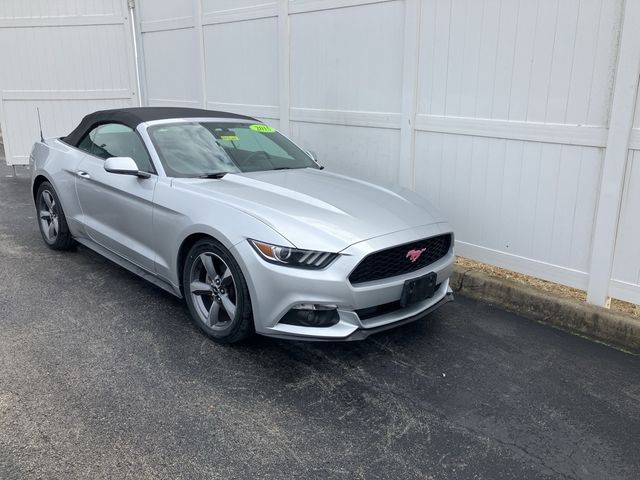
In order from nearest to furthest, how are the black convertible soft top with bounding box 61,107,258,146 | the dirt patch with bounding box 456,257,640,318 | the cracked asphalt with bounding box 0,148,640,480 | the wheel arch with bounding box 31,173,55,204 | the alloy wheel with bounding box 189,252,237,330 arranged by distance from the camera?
the cracked asphalt with bounding box 0,148,640,480 < the alloy wheel with bounding box 189,252,237,330 < the dirt patch with bounding box 456,257,640,318 < the black convertible soft top with bounding box 61,107,258,146 < the wheel arch with bounding box 31,173,55,204

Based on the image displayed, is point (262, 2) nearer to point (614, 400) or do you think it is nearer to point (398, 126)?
point (398, 126)

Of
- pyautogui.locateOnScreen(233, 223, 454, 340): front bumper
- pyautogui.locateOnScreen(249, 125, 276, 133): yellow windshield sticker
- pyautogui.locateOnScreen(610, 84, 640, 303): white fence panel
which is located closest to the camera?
pyautogui.locateOnScreen(233, 223, 454, 340): front bumper

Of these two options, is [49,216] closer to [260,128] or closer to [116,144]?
[116,144]

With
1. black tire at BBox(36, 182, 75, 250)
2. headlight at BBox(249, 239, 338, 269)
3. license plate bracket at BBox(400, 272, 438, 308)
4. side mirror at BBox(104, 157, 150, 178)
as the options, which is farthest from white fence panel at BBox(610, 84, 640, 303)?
black tire at BBox(36, 182, 75, 250)

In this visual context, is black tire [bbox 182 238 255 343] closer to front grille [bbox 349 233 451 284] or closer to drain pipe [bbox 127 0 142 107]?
front grille [bbox 349 233 451 284]

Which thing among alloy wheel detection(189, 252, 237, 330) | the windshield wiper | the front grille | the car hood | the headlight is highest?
the windshield wiper

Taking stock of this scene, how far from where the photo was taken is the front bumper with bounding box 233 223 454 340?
3.25 meters

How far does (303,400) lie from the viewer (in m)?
3.20

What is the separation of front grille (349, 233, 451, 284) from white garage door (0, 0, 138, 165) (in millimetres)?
7908

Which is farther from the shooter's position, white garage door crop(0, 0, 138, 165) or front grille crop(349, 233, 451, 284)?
white garage door crop(0, 0, 138, 165)

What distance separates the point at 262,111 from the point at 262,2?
1.40 m

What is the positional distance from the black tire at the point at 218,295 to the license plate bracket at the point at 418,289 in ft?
3.25

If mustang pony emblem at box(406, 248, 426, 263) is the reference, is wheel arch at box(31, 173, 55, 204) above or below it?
above

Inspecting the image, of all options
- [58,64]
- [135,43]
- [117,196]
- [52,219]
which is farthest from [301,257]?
[58,64]
